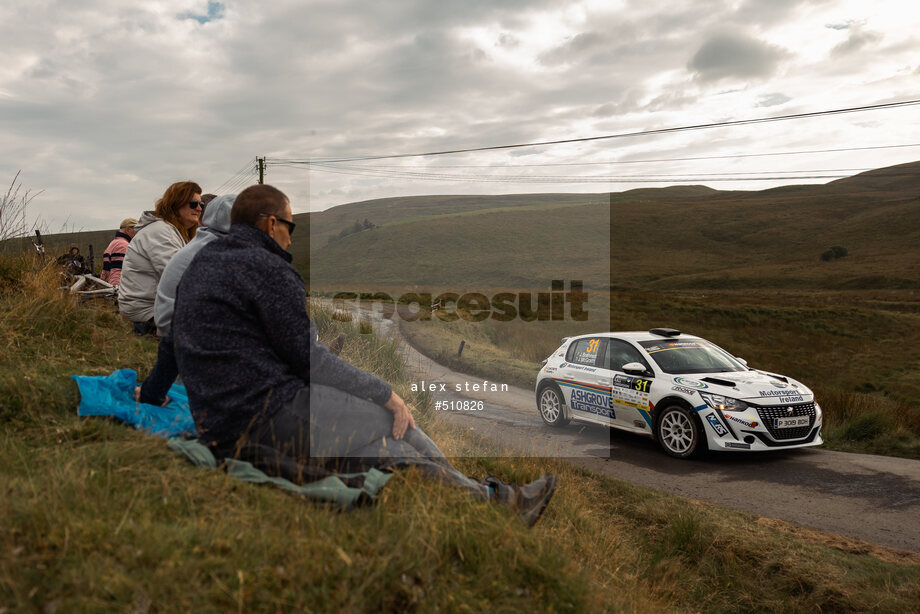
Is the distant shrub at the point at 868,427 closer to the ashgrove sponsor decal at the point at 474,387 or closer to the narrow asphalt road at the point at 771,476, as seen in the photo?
the narrow asphalt road at the point at 771,476

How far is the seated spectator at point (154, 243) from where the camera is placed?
669cm

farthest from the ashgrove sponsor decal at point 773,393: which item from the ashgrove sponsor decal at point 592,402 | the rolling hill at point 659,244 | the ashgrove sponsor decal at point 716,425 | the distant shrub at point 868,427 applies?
the rolling hill at point 659,244

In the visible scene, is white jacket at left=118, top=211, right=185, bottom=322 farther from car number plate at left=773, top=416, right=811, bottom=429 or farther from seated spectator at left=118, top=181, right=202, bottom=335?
car number plate at left=773, top=416, right=811, bottom=429

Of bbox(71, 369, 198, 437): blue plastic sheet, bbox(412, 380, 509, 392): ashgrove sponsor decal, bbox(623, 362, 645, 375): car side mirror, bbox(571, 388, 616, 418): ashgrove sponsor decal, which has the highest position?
bbox(71, 369, 198, 437): blue plastic sheet

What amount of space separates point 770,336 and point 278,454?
38049mm

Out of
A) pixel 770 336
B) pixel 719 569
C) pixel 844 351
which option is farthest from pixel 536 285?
pixel 719 569

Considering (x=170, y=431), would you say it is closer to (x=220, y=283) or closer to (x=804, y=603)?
(x=220, y=283)

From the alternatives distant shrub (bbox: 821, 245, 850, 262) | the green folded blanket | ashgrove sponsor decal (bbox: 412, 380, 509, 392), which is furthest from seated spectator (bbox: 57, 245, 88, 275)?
distant shrub (bbox: 821, 245, 850, 262)

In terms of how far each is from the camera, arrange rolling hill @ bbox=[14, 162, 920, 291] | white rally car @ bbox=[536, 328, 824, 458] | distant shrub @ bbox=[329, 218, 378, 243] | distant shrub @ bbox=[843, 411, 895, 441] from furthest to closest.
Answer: distant shrub @ bbox=[329, 218, 378, 243] < rolling hill @ bbox=[14, 162, 920, 291] < distant shrub @ bbox=[843, 411, 895, 441] < white rally car @ bbox=[536, 328, 824, 458]

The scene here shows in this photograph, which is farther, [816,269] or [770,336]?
[816,269]

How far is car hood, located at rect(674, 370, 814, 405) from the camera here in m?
8.72

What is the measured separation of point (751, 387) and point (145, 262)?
774cm

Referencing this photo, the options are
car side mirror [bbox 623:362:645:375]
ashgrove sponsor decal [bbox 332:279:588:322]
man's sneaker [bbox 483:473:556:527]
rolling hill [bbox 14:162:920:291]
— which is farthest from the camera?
rolling hill [bbox 14:162:920:291]

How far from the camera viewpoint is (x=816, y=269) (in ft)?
240
